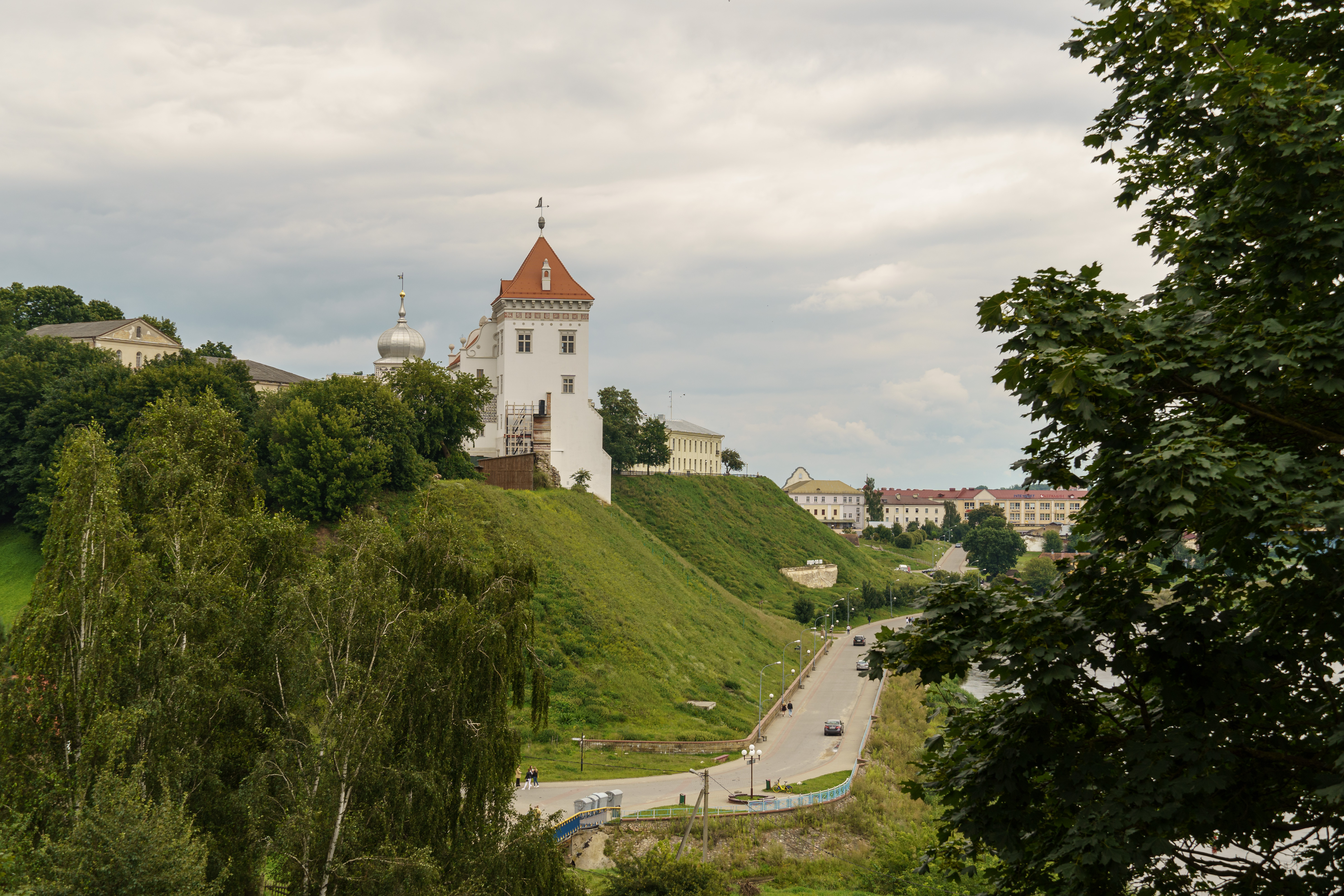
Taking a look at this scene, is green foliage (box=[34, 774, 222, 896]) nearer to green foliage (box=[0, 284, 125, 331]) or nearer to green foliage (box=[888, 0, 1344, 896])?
green foliage (box=[888, 0, 1344, 896])

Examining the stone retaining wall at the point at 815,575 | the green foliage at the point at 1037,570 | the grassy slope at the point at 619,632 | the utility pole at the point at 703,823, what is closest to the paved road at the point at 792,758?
the utility pole at the point at 703,823

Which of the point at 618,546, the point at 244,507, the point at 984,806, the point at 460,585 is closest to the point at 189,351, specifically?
the point at 618,546

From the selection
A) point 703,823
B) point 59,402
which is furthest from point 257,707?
point 59,402

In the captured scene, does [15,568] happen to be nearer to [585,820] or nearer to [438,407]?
[438,407]

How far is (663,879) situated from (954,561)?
476 ft

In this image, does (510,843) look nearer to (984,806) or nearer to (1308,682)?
(984,806)

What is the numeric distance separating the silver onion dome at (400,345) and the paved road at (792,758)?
139 feet

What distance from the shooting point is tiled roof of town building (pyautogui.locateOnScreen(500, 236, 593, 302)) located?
7388 centimetres

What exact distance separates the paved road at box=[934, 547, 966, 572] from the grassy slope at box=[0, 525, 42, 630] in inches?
4380

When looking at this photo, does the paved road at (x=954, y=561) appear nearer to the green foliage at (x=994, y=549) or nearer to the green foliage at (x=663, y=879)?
the green foliage at (x=994, y=549)

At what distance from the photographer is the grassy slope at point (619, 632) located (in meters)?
50.9

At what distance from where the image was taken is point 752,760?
146 feet

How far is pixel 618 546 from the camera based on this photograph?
70.6m

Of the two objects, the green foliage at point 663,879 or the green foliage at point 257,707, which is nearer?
the green foliage at point 257,707
